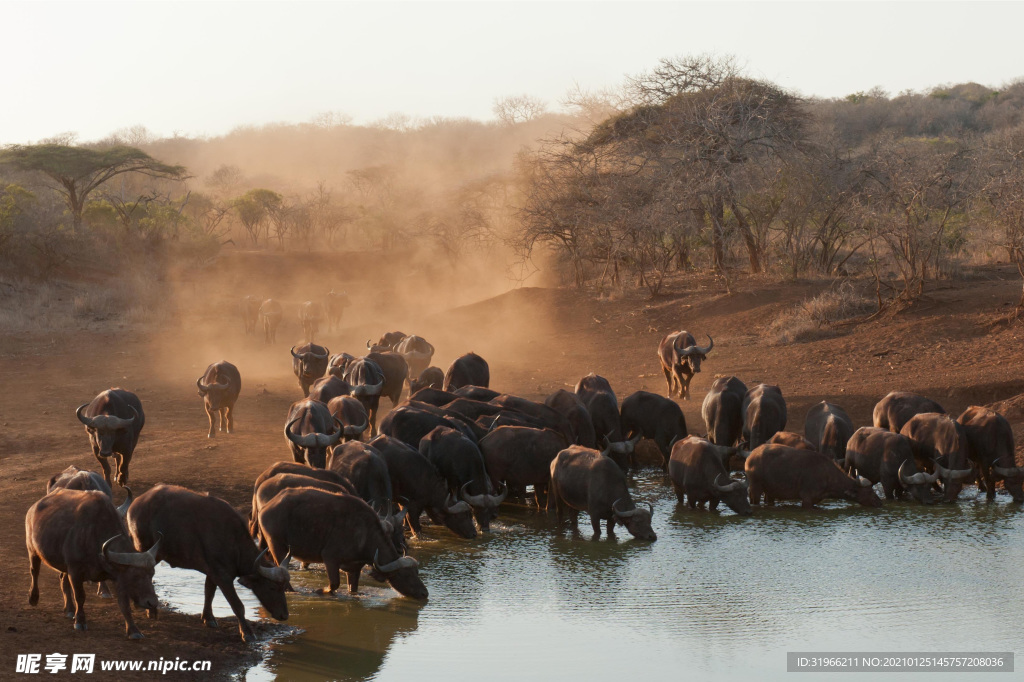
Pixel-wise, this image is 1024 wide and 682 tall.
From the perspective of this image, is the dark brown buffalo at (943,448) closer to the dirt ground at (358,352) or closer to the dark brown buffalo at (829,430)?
the dark brown buffalo at (829,430)

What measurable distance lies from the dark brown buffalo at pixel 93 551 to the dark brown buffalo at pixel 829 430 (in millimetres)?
9024

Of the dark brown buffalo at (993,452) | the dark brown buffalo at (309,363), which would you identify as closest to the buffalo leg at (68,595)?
the dark brown buffalo at (309,363)

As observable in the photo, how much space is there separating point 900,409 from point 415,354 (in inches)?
395

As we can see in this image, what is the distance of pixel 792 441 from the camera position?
13.1 m

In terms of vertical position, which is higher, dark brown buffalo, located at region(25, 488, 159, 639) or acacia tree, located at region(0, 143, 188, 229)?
acacia tree, located at region(0, 143, 188, 229)

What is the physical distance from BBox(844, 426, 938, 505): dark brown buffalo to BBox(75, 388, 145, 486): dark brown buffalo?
384 inches

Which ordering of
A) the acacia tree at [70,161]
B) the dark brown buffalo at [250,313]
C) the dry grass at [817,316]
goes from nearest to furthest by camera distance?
the dry grass at [817,316], the dark brown buffalo at [250,313], the acacia tree at [70,161]

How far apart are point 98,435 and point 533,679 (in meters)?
7.65

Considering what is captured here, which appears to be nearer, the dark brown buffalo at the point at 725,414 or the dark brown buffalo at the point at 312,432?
the dark brown buffalo at the point at 312,432

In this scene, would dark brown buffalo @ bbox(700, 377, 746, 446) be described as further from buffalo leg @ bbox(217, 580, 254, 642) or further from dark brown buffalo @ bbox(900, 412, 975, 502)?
buffalo leg @ bbox(217, 580, 254, 642)

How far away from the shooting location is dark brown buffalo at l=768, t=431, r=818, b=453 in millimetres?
12977

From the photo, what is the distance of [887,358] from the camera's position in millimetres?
20156

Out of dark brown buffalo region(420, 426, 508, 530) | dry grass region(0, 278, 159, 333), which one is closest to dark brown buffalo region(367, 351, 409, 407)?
dark brown buffalo region(420, 426, 508, 530)

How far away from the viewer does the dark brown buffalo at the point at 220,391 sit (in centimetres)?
1653
